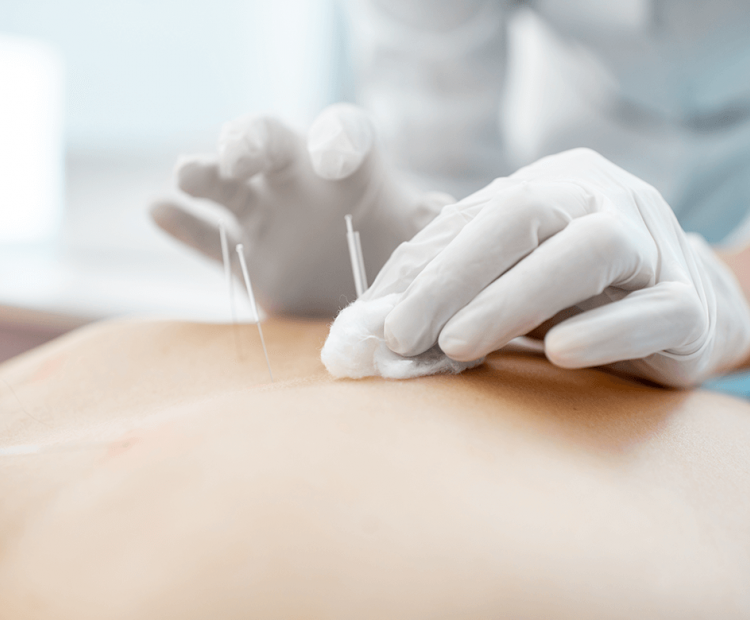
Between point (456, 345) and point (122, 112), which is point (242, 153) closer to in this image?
point (456, 345)

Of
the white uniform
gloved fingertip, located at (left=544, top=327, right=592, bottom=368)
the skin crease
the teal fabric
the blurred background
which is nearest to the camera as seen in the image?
the skin crease

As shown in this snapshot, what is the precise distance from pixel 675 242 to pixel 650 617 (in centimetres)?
46

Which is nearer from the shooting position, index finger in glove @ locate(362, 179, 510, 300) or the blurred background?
index finger in glove @ locate(362, 179, 510, 300)

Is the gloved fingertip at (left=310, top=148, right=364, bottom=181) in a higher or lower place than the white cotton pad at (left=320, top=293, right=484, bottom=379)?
higher

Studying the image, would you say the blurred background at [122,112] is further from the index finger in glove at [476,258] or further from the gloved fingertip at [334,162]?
the index finger in glove at [476,258]

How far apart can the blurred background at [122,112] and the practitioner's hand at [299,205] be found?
0.95 metres

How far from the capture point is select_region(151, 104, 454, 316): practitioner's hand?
2.52ft

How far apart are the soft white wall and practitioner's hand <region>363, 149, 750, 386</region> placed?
1664 millimetres

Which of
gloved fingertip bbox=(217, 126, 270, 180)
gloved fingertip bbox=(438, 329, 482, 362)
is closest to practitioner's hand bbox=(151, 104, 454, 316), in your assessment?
gloved fingertip bbox=(217, 126, 270, 180)

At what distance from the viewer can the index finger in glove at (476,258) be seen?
53 centimetres

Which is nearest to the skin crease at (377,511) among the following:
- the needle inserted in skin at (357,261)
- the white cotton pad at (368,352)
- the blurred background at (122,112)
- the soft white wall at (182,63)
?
the white cotton pad at (368,352)

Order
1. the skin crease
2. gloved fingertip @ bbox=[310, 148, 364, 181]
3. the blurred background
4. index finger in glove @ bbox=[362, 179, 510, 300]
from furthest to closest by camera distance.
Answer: the blurred background < gloved fingertip @ bbox=[310, 148, 364, 181] < index finger in glove @ bbox=[362, 179, 510, 300] < the skin crease

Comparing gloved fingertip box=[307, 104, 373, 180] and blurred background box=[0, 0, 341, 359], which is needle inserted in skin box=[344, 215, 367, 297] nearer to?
gloved fingertip box=[307, 104, 373, 180]

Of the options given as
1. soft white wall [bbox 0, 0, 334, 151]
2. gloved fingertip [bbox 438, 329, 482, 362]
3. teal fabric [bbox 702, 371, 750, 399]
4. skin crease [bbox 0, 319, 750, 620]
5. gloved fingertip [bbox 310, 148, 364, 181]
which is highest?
soft white wall [bbox 0, 0, 334, 151]
